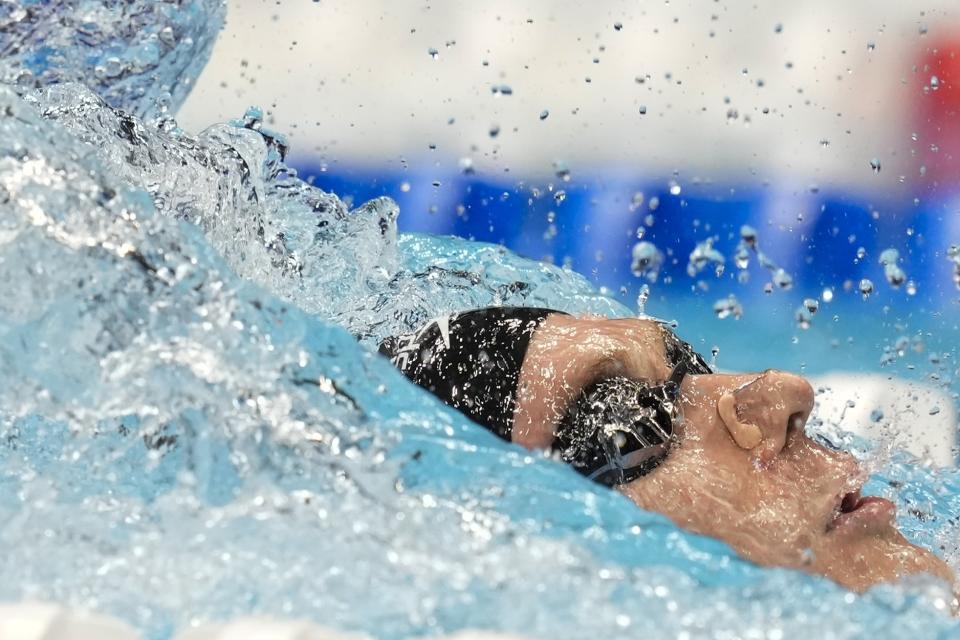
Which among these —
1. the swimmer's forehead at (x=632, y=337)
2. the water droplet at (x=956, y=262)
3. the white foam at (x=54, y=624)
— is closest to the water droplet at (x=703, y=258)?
the water droplet at (x=956, y=262)

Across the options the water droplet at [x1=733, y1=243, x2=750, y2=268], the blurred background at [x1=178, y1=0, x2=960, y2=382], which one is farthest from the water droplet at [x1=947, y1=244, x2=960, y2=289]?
the water droplet at [x1=733, y1=243, x2=750, y2=268]

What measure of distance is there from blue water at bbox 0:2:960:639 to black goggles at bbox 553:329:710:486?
9.6 inches

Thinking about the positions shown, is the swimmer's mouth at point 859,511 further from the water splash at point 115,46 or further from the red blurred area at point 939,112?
the red blurred area at point 939,112

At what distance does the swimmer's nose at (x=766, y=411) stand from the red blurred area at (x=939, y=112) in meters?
2.42

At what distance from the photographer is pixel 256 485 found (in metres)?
0.70

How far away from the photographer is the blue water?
1.98ft

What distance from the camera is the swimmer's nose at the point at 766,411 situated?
990 millimetres

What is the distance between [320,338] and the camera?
777 millimetres

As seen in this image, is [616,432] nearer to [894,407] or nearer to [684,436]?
Result: [684,436]

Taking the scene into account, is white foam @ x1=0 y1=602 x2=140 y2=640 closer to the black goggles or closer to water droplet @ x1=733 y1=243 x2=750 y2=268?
the black goggles

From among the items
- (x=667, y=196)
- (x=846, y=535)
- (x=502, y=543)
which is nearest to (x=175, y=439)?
(x=502, y=543)

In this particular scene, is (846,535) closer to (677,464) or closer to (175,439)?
(677,464)

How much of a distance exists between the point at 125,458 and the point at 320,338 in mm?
163

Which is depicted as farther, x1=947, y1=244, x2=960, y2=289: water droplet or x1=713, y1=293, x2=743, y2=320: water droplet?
x1=713, y1=293, x2=743, y2=320: water droplet
